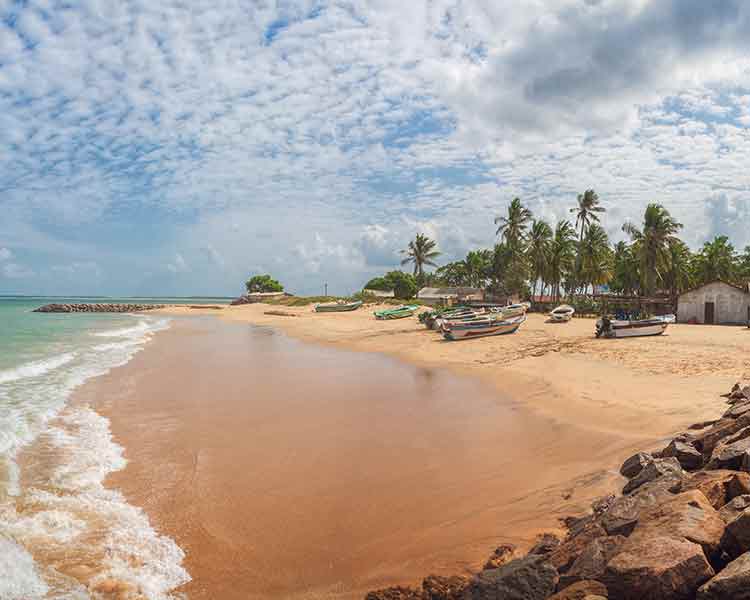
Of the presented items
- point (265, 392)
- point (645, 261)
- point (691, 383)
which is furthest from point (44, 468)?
point (645, 261)

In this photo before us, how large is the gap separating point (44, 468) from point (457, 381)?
480 inches

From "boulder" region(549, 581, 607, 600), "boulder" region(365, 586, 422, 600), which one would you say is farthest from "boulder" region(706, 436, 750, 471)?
"boulder" region(365, 586, 422, 600)

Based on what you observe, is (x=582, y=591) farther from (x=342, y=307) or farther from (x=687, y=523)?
(x=342, y=307)

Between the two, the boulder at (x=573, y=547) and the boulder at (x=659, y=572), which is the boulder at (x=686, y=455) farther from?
the boulder at (x=659, y=572)

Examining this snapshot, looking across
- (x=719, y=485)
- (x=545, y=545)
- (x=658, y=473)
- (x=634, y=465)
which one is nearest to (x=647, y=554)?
(x=545, y=545)

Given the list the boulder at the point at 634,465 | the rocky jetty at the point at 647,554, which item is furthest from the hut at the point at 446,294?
the rocky jetty at the point at 647,554

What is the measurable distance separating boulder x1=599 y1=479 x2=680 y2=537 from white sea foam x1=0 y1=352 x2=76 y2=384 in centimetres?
1965

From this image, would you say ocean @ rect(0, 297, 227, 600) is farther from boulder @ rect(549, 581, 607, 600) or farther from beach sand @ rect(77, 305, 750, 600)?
boulder @ rect(549, 581, 607, 600)

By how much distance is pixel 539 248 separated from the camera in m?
61.7

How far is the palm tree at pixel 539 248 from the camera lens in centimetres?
6153

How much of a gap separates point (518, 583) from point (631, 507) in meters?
1.67

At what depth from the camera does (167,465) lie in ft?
30.7

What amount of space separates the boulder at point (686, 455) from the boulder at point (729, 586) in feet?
13.2

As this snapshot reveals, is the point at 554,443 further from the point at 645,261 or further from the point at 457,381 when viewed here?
the point at 645,261
